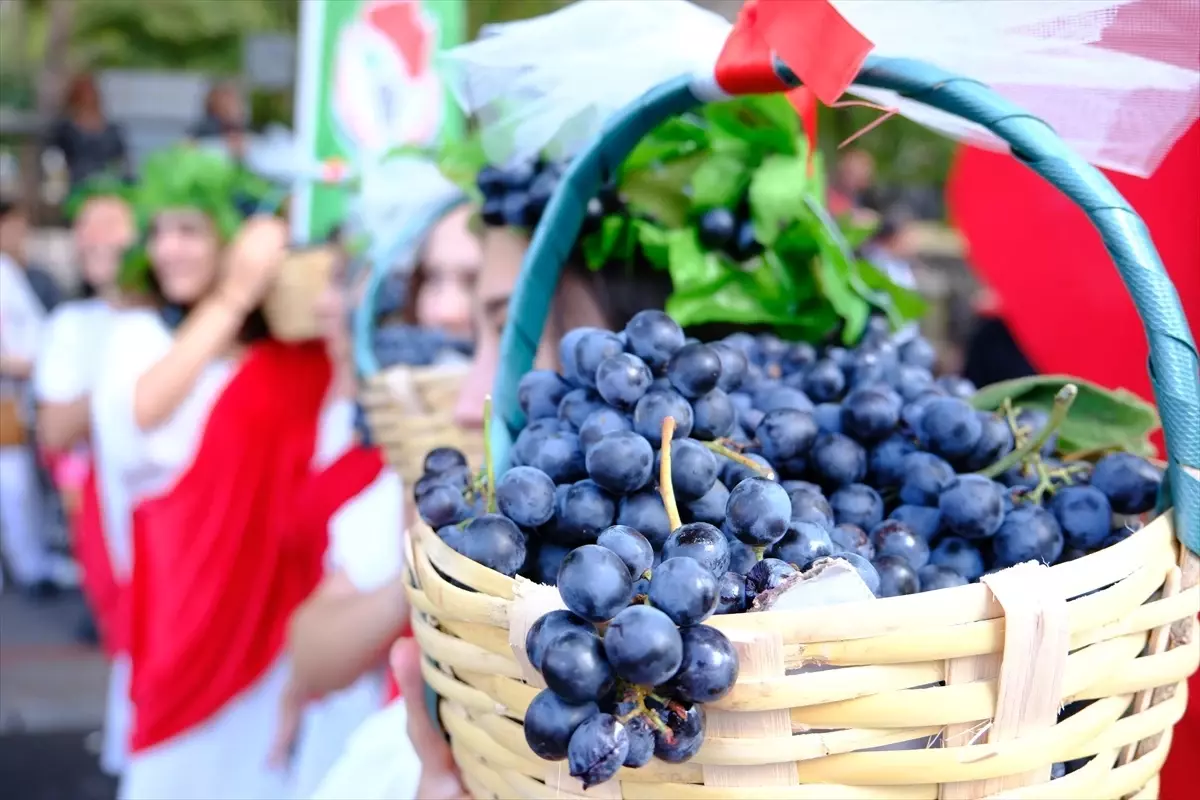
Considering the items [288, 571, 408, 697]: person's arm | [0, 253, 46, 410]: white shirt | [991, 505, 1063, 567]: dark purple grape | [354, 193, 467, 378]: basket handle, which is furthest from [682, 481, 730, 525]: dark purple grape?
[0, 253, 46, 410]: white shirt

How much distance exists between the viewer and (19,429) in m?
4.59

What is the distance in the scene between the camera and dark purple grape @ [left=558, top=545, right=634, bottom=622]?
457mm

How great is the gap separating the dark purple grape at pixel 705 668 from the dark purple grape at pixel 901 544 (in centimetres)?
21

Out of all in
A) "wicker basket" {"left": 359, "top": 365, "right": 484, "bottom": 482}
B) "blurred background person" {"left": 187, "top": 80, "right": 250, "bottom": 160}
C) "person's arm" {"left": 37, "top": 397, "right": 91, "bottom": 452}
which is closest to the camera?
"wicker basket" {"left": 359, "top": 365, "right": 484, "bottom": 482}

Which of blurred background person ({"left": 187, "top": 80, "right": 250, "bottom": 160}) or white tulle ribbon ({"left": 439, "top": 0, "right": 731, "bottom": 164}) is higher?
white tulle ribbon ({"left": 439, "top": 0, "right": 731, "bottom": 164})

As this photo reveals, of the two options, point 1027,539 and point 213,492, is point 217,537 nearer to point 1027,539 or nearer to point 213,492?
point 213,492

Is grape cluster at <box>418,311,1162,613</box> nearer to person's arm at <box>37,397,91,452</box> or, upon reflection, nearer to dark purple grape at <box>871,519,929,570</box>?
dark purple grape at <box>871,519,929,570</box>

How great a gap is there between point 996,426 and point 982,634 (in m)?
0.29

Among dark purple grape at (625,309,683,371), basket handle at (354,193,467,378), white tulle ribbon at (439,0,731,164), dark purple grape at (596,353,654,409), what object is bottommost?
basket handle at (354,193,467,378)

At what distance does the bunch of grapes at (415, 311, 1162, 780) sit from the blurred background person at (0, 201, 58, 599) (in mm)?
4647

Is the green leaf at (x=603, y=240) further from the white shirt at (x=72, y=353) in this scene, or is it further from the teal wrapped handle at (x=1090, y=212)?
the white shirt at (x=72, y=353)

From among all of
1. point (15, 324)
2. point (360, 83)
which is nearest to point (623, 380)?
point (360, 83)

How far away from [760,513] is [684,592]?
103 mm

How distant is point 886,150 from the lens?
38.9 ft
